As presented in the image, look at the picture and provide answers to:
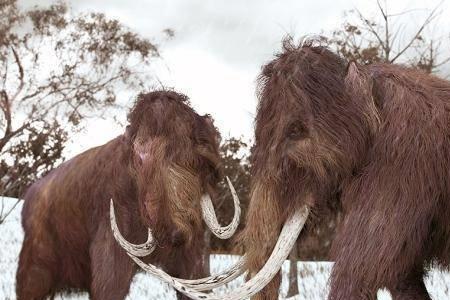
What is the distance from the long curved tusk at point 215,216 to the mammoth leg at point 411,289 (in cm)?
105

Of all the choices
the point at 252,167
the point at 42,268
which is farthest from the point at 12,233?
the point at 252,167

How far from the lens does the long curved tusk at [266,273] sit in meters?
2.72

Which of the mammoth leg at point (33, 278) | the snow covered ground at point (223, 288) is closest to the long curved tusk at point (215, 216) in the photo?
the snow covered ground at point (223, 288)

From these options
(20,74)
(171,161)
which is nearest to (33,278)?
(171,161)

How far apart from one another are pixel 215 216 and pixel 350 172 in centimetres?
161

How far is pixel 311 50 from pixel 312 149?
0.45 meters

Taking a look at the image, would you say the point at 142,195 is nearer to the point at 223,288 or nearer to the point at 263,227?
the point at 263,227

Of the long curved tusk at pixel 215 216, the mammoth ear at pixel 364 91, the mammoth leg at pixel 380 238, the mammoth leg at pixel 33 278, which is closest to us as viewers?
the mammoth leg at pixel 380 238

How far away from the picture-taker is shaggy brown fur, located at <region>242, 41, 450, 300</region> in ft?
8.77

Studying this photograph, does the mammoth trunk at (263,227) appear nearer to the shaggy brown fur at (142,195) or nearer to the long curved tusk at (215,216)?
the long curved tusk at (215,216)

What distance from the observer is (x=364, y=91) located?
9.37ft

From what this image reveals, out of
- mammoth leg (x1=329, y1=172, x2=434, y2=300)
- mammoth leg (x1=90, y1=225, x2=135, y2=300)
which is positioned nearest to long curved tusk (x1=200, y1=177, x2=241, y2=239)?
mammoth leg (x1=90, y1=225, x2=135, y2=300)

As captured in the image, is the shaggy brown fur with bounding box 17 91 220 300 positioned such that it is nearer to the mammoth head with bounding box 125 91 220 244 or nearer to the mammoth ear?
the mammoth head with bounding box 125 91 220 244

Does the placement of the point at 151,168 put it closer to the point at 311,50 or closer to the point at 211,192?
the point at 211,192
